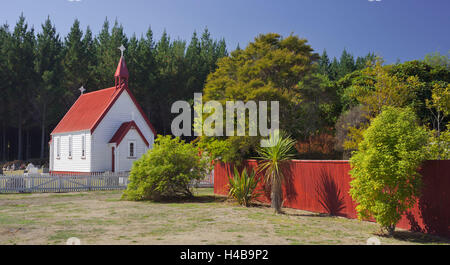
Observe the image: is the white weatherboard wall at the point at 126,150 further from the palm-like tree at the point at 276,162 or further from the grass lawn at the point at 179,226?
the palm-like tree at the point at 276,162

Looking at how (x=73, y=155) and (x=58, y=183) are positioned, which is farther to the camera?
(x=73, y=155)

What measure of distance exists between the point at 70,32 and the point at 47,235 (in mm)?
67493

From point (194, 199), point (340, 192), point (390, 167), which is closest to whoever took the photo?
point (390, 167)

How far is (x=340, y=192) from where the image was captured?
14.9 metres

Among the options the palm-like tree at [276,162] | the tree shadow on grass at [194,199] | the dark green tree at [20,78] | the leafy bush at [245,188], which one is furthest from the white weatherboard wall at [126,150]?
the dark green tree at [20,78]

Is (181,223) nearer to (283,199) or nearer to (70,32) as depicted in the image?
(283,199)

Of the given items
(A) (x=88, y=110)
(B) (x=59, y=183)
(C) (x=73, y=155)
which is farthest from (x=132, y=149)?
(B) (x=59, y=183)

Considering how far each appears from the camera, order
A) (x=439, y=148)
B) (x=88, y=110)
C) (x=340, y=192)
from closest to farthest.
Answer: (x=439, y=148) < (x=340, y=192) < (x=88, y=110)

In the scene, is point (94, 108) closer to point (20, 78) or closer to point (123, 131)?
point (123, 131)

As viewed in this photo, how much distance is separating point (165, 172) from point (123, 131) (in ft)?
53.4

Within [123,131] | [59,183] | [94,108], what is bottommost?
[59,183]

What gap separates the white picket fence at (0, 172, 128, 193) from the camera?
24.8 metres

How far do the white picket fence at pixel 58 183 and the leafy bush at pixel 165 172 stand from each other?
711 centimetres

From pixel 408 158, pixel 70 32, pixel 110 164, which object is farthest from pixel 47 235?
pixel 70 32
